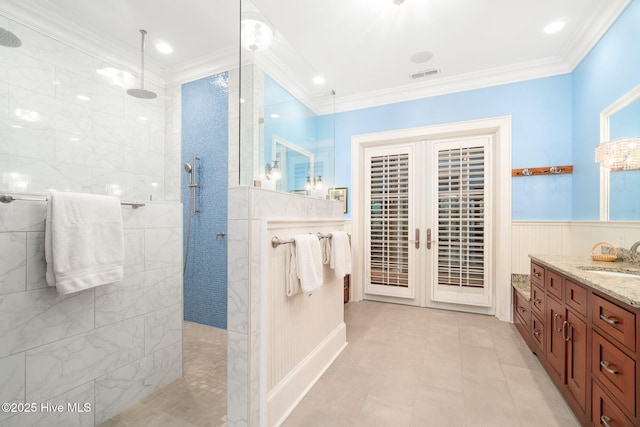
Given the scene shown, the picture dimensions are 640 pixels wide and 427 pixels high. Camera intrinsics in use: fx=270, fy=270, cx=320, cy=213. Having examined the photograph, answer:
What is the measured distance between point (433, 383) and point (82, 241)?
232 cm

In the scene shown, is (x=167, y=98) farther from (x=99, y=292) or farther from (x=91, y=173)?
(x=99, y=292)

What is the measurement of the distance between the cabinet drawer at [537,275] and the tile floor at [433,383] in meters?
0.63

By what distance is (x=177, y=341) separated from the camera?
1.96 metres

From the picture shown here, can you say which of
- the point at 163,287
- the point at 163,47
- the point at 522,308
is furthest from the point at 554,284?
the point at 163,47

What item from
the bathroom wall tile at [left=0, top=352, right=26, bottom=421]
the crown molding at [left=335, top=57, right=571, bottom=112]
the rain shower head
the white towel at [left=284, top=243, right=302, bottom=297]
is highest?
the crown molding at [left=335, top=57, right=571, bottom=112]

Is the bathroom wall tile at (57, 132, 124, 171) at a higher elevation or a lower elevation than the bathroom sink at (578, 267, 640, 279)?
higher

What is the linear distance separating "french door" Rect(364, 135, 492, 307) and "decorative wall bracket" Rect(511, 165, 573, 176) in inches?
12.3

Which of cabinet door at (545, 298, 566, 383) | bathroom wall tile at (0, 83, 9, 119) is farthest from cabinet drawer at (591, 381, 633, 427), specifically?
bathroom wall tile at (0, 83, 9, 119)

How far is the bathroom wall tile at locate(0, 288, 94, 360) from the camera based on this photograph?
120 cm

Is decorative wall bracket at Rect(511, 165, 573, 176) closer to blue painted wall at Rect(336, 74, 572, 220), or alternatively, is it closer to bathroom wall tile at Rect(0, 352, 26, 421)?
blue painted wall at Rect(336, 74, 572, 220)

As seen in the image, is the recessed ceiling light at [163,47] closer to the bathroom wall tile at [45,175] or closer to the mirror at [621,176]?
the bathroom wall tile at [45,175]

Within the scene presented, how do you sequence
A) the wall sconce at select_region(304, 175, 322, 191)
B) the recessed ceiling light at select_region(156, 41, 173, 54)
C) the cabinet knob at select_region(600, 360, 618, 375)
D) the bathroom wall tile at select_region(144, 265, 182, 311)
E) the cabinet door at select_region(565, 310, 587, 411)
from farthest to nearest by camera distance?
the recessed ceiling light at select_region(156, 41, 173, 54), the wall sconce at select_region(304, 175, 322, 191), the bathroom wall tile at select_region(144, 265, 182, 311), the cabinet door at select_region(565, 310, 587, 411), the cabinet knob at select_region(600, 360, 618, 375)

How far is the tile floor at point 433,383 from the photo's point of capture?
1562mm

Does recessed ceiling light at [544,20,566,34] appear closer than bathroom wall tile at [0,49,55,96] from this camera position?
No
